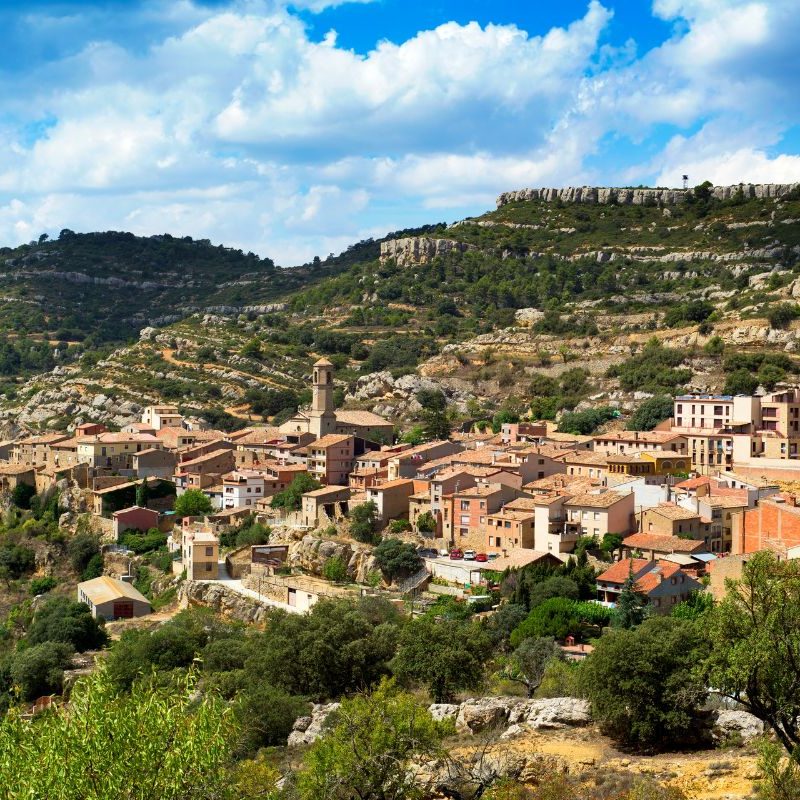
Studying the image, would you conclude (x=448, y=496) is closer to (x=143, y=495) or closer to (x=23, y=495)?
(x=143, y=495)

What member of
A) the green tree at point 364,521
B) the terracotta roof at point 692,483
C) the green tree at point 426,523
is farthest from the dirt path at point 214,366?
the terracotta roof at point 692,483

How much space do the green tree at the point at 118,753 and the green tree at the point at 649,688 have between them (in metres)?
9.09

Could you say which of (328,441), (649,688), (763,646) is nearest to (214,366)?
(328,441)

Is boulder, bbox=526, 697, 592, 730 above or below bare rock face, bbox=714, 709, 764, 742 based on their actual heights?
below

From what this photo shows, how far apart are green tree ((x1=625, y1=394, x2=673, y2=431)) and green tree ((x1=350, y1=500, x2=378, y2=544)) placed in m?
17.4

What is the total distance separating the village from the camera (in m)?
40.2

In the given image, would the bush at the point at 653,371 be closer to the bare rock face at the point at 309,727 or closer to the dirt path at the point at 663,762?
the bare rock face at the point at 309,727

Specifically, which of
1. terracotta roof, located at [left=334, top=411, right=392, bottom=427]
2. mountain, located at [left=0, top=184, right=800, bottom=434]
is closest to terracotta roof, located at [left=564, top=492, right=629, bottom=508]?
terracotta roof, located at [left=334, top=411, right=392, bottom=427]

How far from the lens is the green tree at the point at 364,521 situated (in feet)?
151

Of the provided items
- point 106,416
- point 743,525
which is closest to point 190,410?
point 106,416

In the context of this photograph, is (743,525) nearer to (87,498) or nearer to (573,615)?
(573,615)

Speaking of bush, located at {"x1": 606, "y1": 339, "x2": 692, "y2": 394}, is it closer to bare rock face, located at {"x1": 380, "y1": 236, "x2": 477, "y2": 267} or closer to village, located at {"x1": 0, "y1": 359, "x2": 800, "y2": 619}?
village, located at {"x1": 0, "y1": 359, "x2": 800, "y2": 619}

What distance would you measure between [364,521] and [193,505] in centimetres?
1148

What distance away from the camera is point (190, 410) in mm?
78875
